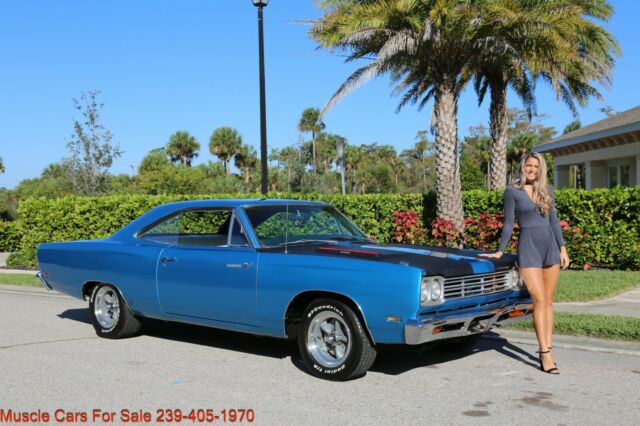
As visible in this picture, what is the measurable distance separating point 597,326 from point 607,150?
21.8 m

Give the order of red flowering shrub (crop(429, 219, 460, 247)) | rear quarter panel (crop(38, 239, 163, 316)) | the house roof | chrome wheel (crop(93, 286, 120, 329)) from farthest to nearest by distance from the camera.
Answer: the house roof < red flowering shrub (crop(429, 219, 460, 247)) < chrome wheel (crop(93, 286, 120, 329)) < rear quarter panel (crop(38, 239, 163, 316))

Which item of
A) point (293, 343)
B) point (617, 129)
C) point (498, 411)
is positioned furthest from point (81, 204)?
point (617, 129)

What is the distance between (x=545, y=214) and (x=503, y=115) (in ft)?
54.5

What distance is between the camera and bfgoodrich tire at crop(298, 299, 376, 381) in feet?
18.4

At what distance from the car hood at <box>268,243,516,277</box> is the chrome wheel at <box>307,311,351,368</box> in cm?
57

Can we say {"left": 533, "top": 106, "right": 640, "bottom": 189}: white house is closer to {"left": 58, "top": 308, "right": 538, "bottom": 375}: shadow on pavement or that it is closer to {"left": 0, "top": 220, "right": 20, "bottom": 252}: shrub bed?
{"left": 58, "top": 308, "right": 538, "bottom": 375}: shadow on pavement

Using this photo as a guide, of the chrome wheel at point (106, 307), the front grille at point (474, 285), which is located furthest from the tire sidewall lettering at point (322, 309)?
the chrome wheel at point (106, 307)

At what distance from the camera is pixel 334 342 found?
586cm

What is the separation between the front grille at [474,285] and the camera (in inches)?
221

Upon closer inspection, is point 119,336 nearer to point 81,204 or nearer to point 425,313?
point 425,313

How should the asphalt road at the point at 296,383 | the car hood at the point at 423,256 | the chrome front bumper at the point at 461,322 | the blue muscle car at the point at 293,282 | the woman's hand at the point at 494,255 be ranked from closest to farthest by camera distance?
the asphalt road at the point at 296,383 → the chrome front bumper at the point at 461,322 → the blue muscle car at the point at 293,282 → the car hood at the point at 423,256 → the woman's hand at the point at 494,255

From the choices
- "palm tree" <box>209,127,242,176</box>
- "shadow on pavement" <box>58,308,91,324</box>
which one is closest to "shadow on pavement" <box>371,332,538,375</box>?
"shadow on pavement" <box>58,308,91,324</box>

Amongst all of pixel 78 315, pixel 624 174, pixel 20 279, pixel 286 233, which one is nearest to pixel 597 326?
pixel 286 233

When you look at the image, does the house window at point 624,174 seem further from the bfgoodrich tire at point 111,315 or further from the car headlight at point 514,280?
the bfgoodrich tire at point 111,315
